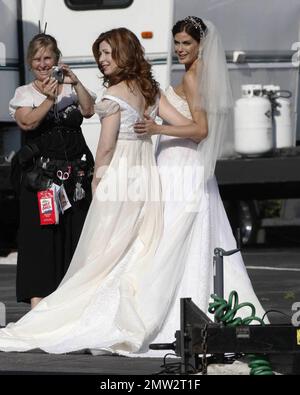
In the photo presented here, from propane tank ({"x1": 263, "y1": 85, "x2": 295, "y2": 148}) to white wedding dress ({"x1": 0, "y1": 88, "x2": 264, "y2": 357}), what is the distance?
16.8ft

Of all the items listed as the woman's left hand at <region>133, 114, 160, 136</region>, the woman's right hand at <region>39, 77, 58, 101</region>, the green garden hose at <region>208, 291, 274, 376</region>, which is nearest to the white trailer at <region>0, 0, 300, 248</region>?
the woman's right hand at <region>39, 77, 58, 101</region>

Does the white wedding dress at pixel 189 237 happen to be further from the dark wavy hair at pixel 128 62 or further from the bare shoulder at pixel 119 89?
the bare shoulder at pixel 119 89

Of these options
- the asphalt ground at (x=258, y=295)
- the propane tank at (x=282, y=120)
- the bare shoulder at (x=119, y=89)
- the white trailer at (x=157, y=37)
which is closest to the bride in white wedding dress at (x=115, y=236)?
the bare shoulder at (x=119, y=89)

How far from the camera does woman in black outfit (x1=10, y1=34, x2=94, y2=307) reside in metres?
9.56

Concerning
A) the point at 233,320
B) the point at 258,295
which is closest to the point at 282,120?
the point at 258,295

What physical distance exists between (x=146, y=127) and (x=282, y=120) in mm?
5535

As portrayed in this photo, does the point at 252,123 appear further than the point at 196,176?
Yes

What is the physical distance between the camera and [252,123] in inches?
556

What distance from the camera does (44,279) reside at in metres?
9.66

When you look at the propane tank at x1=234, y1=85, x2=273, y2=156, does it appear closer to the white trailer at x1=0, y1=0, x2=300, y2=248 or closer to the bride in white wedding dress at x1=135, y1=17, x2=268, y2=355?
the white trailer at x1=0, y1=0, x2=300, y2=248

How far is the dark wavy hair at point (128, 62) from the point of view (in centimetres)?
895

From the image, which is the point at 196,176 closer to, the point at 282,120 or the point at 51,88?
the point at 51,88
